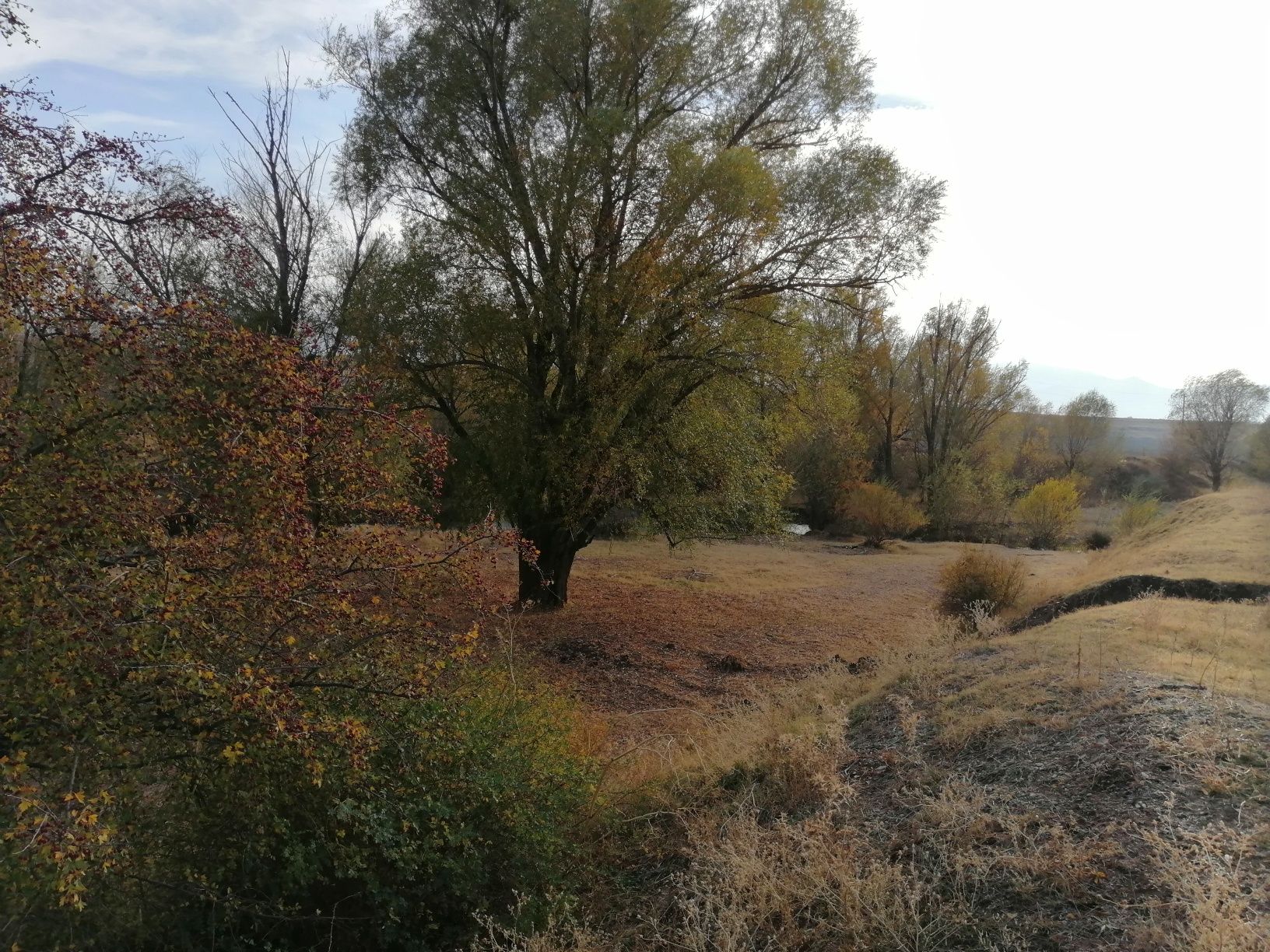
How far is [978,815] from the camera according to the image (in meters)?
4.34

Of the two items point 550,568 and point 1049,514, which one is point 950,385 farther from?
point 550,568

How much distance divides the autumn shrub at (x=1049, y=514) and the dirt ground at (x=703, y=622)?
1026 cm

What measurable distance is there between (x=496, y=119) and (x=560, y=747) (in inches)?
432

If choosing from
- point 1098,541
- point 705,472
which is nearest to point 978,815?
point 705,472

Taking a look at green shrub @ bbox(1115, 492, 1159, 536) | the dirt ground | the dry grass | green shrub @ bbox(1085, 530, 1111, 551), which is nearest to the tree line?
the dirt ground

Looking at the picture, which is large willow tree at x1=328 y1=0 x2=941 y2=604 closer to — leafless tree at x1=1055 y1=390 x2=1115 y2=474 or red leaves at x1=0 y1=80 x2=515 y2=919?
red leaves at x1=0 y1=80 x2=515 y2=919

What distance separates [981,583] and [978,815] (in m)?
10.9

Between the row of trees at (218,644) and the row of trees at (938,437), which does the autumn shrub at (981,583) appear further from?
the row of trees at (938,437)

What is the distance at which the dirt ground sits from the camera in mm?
10453

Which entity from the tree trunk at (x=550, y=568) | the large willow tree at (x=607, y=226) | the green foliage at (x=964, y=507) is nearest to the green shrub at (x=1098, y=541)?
the green foliage at (x=964, y=507)

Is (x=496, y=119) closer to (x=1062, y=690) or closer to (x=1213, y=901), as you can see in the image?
(x=1062, y=690)

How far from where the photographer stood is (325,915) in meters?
4.18

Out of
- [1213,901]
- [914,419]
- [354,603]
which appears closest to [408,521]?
[354,603]

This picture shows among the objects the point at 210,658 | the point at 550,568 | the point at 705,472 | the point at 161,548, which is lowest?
the point at 550,568
